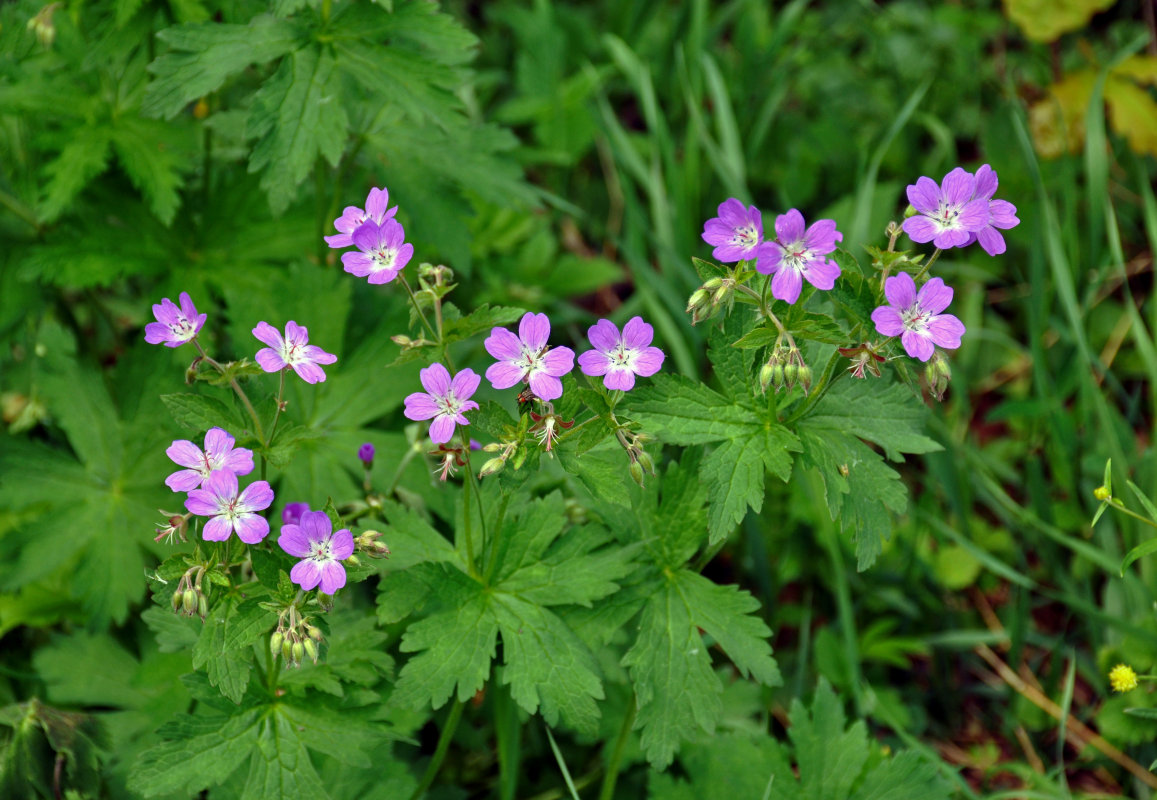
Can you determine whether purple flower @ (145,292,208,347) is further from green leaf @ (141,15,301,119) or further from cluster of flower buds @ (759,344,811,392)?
cluster of flower buds @ (759,344,811,392)

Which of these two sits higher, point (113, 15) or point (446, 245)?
point (113, 15)

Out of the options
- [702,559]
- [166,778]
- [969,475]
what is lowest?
[969,475]

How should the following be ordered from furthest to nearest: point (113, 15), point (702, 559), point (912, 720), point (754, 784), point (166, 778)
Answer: point (912, 720) → point (113, 15) → point (754, 784) → point (702, 559) → point (166, 778)

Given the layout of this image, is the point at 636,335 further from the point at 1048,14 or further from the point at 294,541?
the point at 1048,14

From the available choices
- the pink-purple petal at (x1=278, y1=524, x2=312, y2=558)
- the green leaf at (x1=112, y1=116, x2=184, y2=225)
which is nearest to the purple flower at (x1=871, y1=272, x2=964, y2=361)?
the pink-purple petal at (x1=278, y1=524, x2=312, y2=558)

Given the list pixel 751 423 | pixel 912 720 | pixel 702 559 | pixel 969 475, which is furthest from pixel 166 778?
pixel 969 475

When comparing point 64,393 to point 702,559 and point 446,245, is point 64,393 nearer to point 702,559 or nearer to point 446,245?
point 446,245

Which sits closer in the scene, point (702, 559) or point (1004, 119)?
point (702, 559)
